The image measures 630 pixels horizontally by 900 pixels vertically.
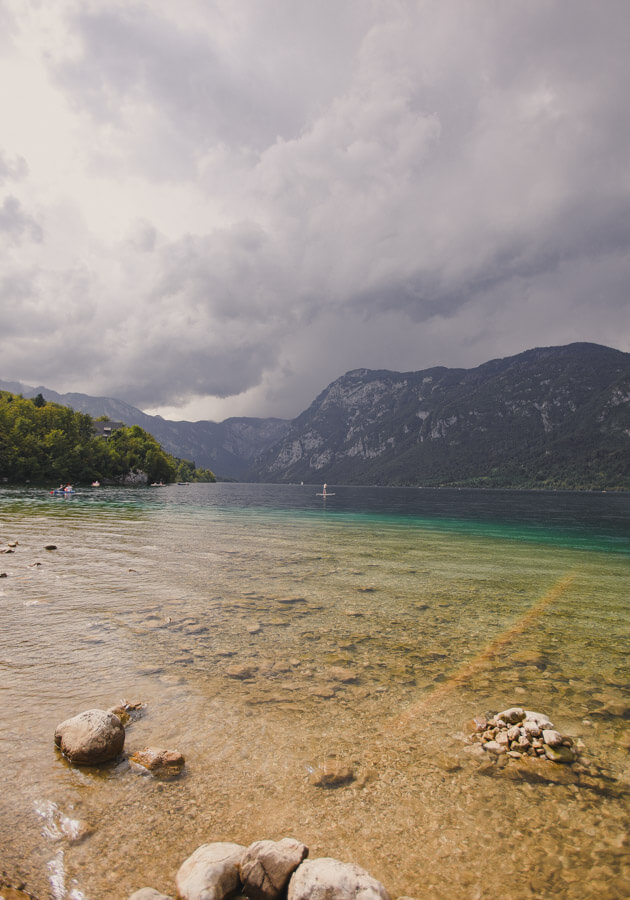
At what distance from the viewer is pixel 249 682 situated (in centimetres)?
835

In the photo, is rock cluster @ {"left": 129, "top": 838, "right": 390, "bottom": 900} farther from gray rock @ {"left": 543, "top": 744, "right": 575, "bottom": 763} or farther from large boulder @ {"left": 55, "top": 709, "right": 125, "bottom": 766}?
gray rock @ {"left": 543, "top": 744, "right": 575, "bottom": 763}

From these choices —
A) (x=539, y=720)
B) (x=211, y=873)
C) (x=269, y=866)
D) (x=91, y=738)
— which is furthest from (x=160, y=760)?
(x=539, y=720)

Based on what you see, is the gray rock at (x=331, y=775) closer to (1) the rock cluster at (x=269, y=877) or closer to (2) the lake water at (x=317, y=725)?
(2) the lake water at (x=317, y=725)

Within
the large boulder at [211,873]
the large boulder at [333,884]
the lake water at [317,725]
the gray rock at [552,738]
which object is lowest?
the lake water at [317,725]

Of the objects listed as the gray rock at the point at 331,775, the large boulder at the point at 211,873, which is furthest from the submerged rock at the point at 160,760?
the gray rock at the point at 331,775

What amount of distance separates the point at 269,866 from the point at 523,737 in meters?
4.34

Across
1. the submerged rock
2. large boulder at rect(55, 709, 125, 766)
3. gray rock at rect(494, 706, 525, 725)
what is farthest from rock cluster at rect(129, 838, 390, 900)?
gray rock at rect(494, 706, 525, 725)

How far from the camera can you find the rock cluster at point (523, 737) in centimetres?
613

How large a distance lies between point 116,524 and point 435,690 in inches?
A: 1452

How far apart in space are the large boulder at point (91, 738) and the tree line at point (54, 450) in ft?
447

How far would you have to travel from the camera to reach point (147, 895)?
3568mm

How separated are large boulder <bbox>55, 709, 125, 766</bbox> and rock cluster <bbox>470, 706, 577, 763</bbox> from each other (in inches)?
211

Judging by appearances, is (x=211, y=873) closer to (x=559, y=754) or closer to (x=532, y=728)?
(x=532, y=728)

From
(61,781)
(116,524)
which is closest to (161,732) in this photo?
(61,781)
